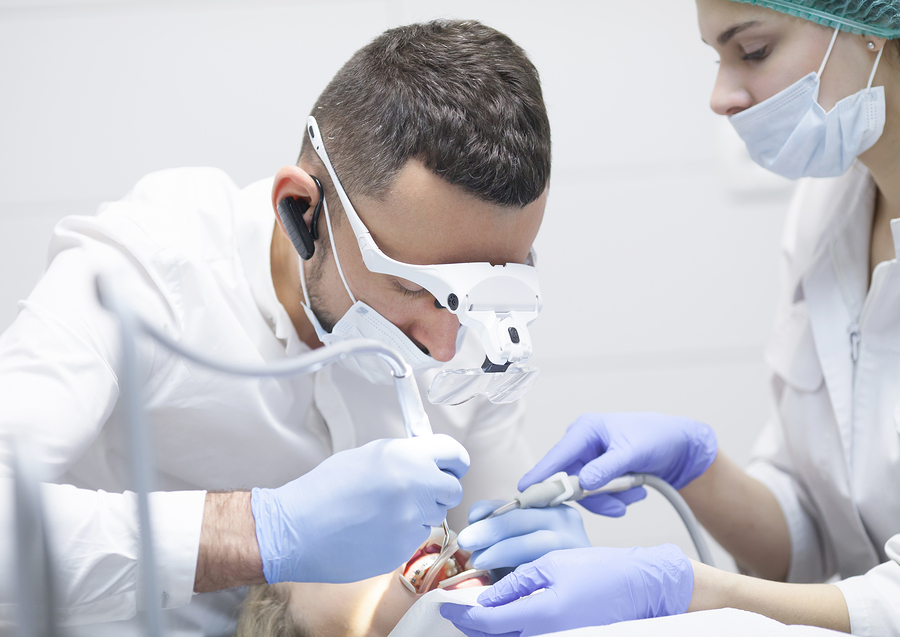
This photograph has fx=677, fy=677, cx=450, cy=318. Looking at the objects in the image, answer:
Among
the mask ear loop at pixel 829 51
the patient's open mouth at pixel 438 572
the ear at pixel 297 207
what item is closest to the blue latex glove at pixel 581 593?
the patient's open mouth at pixel 438 572

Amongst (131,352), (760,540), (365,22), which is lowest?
(760,540)

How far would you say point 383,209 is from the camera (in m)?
1.22

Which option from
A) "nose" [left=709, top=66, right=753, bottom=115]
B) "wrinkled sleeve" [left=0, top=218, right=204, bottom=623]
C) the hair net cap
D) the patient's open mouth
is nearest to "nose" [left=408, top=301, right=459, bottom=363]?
the patient's open mouth

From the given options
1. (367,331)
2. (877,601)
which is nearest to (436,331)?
(367,331)

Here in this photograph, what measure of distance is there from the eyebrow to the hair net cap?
0.12 ft

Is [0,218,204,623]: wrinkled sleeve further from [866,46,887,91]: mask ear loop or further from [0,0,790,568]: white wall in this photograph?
[866,46,887,91]: mask ear loop

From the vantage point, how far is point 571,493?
1341 millimetres

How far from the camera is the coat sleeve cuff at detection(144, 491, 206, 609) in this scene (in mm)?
1015

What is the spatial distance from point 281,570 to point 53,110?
164 centimetres

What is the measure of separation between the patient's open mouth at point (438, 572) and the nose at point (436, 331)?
370 mm

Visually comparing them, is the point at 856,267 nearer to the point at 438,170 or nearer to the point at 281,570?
the point at 438,170

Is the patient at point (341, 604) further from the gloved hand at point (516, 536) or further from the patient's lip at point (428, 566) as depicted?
the gloved hand at point (516, 536)

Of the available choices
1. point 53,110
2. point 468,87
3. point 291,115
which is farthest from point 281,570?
point 53,110

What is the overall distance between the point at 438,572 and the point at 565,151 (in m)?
1.42
